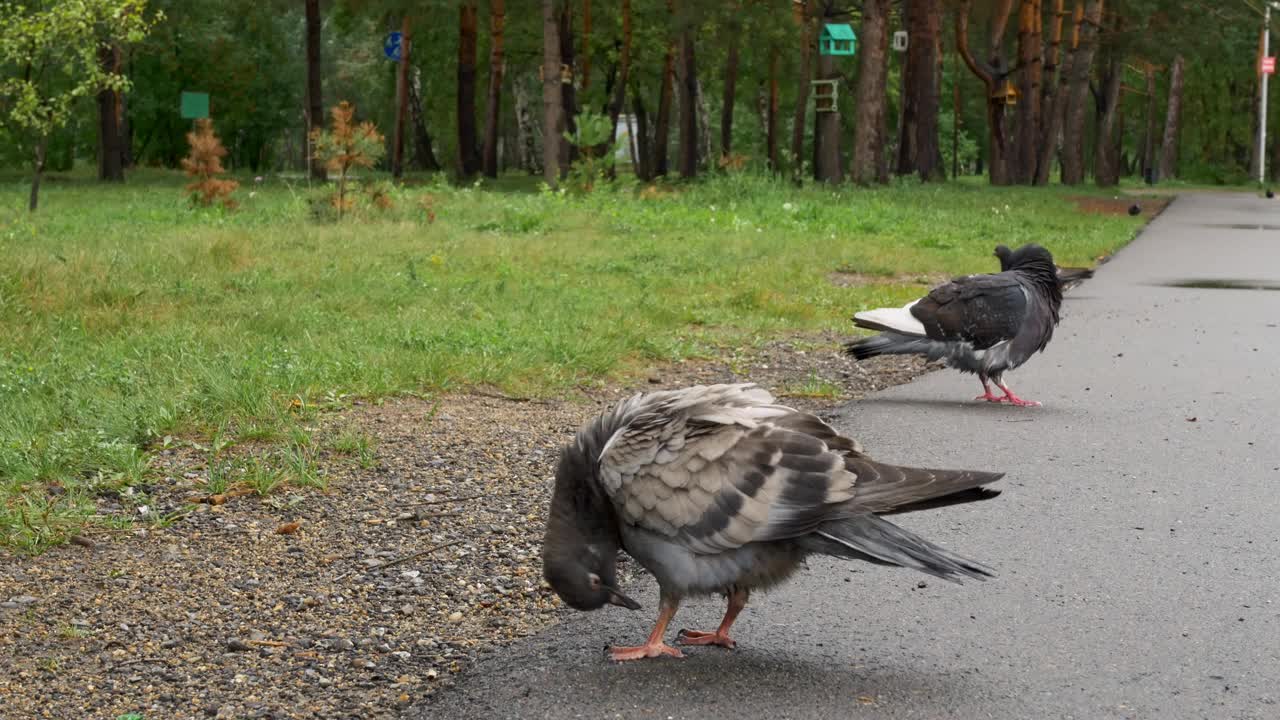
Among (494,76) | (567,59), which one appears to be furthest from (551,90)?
(567,59)

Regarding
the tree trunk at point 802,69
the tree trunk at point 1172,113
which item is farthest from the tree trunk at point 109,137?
the tree trunk at point 1172,113

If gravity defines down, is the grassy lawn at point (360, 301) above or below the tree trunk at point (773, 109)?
below

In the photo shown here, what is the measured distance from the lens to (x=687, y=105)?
43.9m

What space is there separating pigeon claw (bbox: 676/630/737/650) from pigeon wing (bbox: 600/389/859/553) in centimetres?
48

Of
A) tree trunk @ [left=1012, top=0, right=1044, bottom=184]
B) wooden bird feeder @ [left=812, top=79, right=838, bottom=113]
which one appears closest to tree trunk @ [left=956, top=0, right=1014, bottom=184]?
tree trunk @ [left=1012, top=0, right=1044, bottom=184]

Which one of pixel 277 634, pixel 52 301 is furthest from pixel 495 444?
pixel 52 301

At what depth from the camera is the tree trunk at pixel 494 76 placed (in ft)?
124

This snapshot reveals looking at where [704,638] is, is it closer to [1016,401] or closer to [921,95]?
[1016,401]

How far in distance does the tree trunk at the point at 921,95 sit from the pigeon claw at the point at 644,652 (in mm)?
33791

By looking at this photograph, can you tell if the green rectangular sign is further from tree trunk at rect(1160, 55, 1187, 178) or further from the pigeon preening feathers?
tree trunk at rect(1160, 55, 1187, 178)

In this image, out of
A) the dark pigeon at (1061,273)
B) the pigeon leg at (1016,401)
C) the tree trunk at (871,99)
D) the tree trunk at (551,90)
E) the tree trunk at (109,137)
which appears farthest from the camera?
the tree trunk at (109,137)

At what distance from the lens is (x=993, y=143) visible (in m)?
43.3

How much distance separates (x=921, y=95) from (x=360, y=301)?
29.3m

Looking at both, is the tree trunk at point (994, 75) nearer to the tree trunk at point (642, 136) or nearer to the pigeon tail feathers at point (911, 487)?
the tree trunk at point (642, 136)
